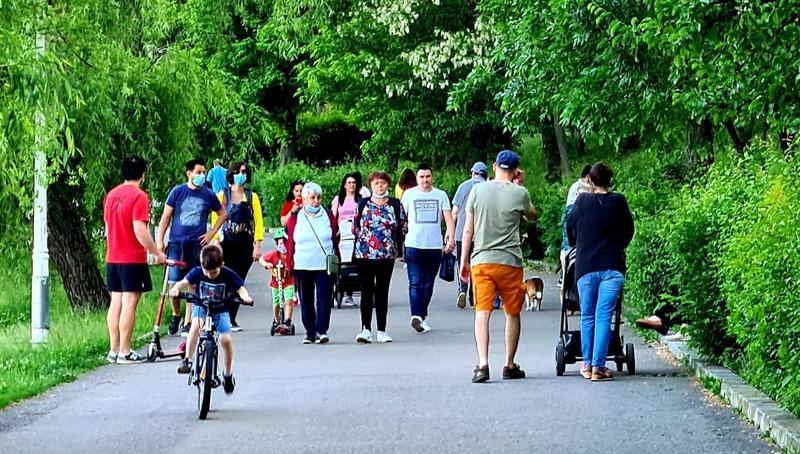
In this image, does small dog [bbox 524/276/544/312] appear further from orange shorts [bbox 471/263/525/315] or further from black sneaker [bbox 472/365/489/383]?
black sneaker [bbox 472/365/489/383]

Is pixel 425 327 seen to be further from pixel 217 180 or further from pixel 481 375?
pixel 481 375

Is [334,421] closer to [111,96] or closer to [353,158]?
[111,96]

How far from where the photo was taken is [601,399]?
11695 millimetres

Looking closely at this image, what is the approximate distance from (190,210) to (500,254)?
4.33 metres

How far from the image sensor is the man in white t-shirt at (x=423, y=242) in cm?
1777

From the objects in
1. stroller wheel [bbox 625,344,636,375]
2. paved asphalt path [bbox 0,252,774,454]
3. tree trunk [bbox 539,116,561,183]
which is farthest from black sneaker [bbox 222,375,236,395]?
tree trunk [bbox 539,116,561,183]

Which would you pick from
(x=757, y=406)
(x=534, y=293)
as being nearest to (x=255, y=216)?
(x=534, y=293)

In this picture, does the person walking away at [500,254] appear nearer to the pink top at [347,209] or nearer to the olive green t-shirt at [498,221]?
the olive green t-shirt at [498,221]

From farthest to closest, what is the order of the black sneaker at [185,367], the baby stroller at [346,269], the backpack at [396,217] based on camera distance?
the baby stroller at [346,269]
the backpack at [396,217]
the black sneaker at [185,367]

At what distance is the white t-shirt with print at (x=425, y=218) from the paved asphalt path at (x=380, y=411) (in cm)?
271

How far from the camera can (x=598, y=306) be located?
12.7m

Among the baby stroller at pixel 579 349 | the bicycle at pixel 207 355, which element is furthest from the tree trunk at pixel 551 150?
the bicycle at pixel 207 355

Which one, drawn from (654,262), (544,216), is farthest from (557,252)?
(654,262)

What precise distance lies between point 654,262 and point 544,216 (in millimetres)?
13199
